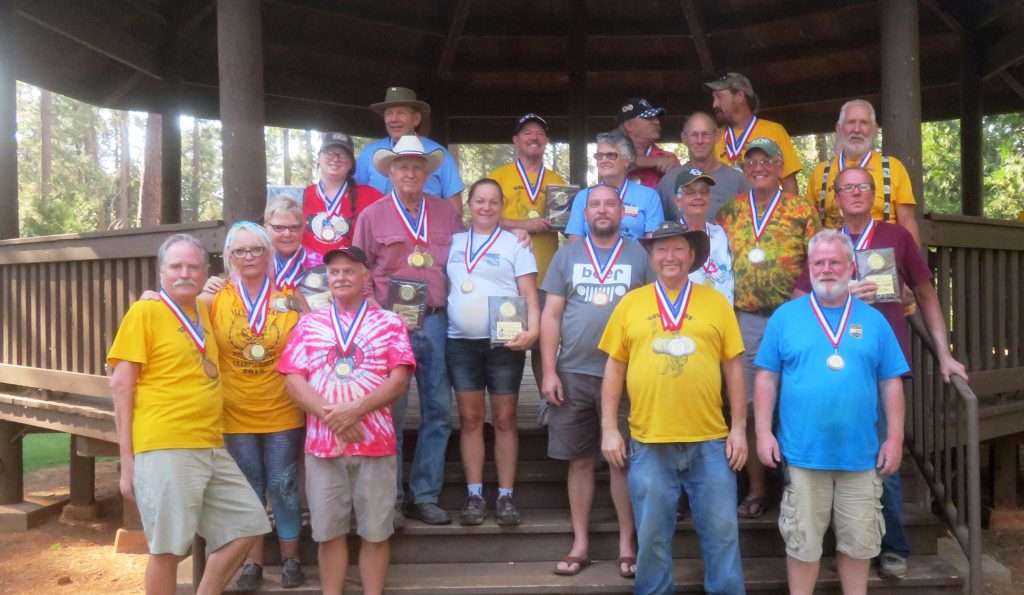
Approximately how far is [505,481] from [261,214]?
2.31 metres

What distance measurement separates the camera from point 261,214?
5.50 meters

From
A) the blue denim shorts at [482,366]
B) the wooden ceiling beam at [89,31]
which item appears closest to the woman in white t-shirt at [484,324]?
the blue denim shorts at [482,366]

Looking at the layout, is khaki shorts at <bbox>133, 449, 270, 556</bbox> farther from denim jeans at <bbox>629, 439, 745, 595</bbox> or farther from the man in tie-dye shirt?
denim jeans at <bbox>629, 439, 745, 595</bbox>

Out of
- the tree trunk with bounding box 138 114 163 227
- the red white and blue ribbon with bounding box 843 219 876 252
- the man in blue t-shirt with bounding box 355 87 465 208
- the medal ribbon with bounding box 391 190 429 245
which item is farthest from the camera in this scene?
the tree trunk with bounding box 138 114 163 227

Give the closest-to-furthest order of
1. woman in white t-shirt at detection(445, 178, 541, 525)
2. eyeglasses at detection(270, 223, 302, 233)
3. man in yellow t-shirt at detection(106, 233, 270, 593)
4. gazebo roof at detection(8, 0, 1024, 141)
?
man in yellow t-shirt at detection(106, 233, 270, 593) < eyeglasses at detection(270, 223, 302, 233) < woman in white t-shirt at detection(445, 178, 541, 525) < gazebo roof at detection(8, 0, 1024, 141)

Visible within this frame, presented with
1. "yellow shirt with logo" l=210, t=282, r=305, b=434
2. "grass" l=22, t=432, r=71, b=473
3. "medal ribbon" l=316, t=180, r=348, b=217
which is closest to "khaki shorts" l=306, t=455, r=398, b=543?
"yellow shirt with logo" l=210, t=282, r=305, b=434

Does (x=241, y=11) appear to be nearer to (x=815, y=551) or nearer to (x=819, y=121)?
(x=815, y=551)

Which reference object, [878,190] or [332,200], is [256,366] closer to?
[332,200]

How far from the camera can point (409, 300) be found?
4.65m

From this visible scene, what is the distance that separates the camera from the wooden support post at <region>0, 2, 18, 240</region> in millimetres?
7777

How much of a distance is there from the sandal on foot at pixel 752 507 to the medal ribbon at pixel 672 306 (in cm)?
144

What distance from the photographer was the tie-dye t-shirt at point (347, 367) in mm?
4176

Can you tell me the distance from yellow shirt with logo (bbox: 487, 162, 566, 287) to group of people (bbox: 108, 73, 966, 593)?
279mm

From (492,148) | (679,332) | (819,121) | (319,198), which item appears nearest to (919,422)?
(679,332)
